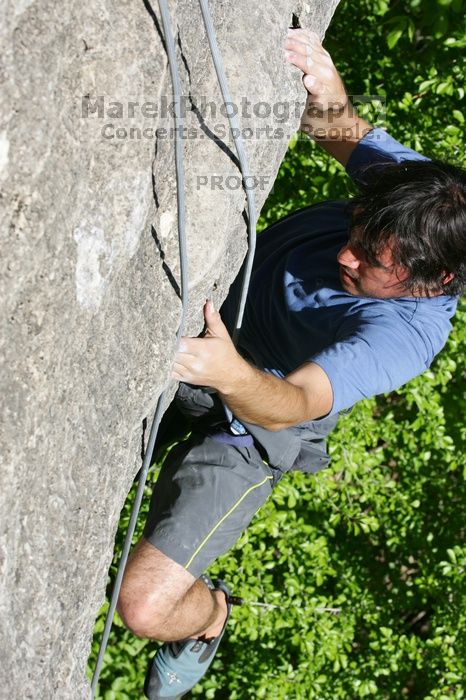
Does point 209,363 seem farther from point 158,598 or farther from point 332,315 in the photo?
point 158,598

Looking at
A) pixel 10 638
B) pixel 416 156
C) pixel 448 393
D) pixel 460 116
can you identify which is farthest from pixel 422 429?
pixel 10 638

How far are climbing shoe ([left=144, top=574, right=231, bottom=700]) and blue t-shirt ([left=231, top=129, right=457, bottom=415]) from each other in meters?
1.05

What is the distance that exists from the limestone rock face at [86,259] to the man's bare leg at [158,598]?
2.45 feet

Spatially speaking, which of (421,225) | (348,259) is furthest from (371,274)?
(421,225)

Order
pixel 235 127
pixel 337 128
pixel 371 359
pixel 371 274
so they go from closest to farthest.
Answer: pixel 235 127
pixel 371 359
pixel 371 274
pixel 337 128

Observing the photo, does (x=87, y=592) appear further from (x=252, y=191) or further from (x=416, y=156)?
(x=416, y=156)

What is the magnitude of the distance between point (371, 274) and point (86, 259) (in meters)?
1.22

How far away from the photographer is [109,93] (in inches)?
64.0

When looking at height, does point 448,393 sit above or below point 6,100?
below

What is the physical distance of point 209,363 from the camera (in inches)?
84.0

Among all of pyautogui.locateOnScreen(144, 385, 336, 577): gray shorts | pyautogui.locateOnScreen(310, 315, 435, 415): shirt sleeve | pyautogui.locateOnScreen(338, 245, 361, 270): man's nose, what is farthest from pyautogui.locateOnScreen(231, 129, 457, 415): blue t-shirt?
pyautogui.locateOnScreen(144, 385, 336, 577): gray shorts

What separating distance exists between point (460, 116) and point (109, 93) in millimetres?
3209

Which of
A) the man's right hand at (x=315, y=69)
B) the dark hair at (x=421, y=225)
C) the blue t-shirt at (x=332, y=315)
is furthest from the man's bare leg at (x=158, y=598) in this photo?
the man's right hand at (x=315, y=69)

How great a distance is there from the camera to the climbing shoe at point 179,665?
3184mm
